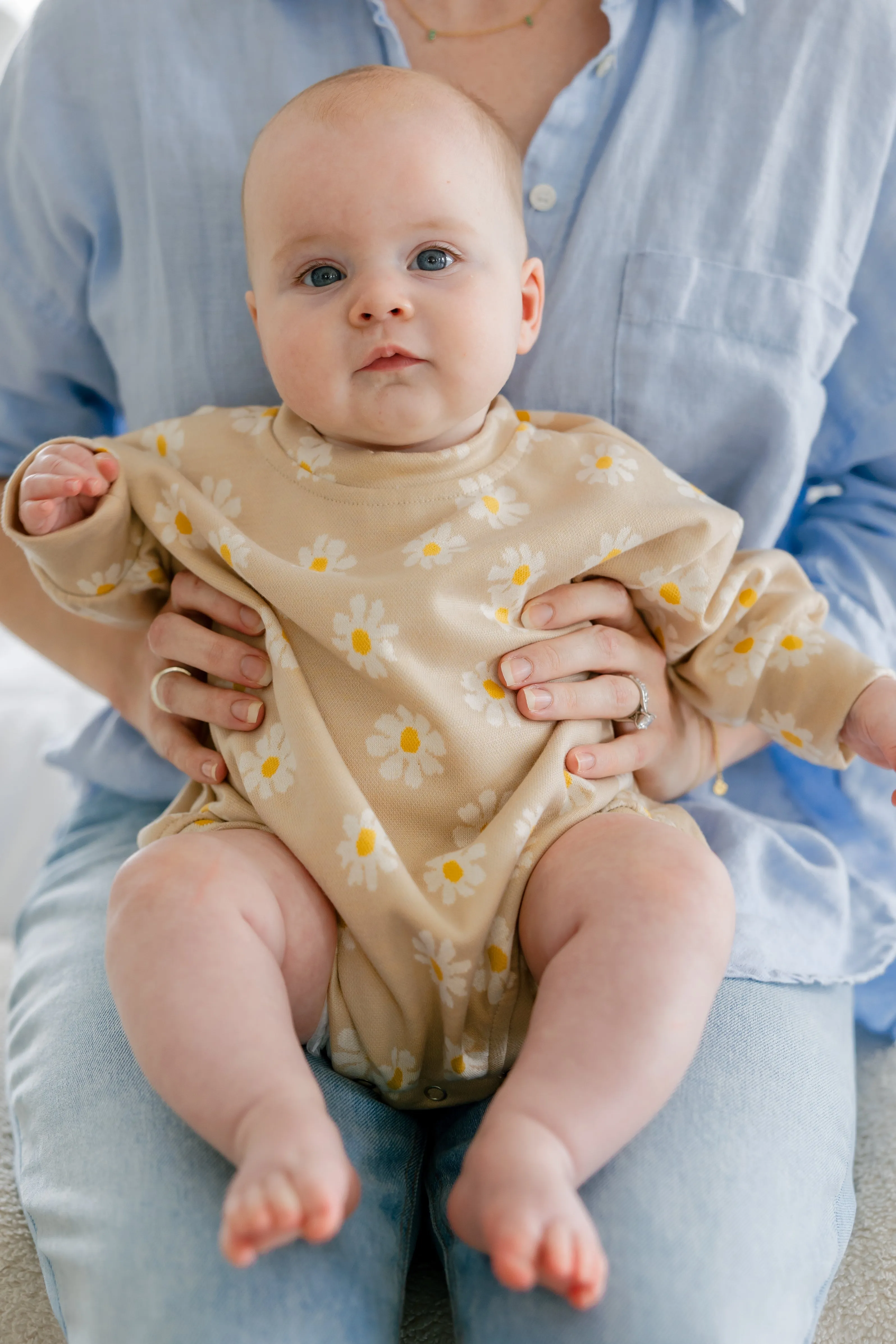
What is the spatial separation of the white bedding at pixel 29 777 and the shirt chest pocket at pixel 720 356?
32.0 inches

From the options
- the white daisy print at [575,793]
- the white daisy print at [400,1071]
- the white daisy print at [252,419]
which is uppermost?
the white daisy print at [252,419]

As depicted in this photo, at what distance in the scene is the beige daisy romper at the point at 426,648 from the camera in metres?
0.84

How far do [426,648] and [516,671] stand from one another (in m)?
0.08

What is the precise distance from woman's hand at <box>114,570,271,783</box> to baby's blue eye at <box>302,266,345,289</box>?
0.27 metres

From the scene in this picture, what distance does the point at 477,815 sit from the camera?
876 mm

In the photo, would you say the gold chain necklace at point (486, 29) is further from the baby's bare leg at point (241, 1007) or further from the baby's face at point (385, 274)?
the baby's bare leg at point (241, 1007)

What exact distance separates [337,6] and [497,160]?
0.31 metres

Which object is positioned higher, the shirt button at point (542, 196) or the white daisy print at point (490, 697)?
the shirt button at point (542, 196)

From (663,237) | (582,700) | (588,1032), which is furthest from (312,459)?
(588,1032)

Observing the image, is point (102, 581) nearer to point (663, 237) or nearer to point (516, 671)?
point (516, 671)

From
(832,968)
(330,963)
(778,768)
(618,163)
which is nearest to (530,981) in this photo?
(330,963)

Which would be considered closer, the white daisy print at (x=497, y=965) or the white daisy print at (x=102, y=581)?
the white daisy print at (x=497, y=965)

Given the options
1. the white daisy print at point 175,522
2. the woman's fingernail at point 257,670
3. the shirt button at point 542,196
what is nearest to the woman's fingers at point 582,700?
the woman's fingernail at point 257,670

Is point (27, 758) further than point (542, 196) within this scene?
Yes
